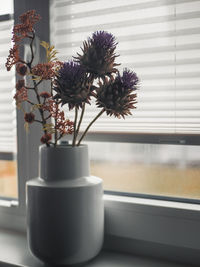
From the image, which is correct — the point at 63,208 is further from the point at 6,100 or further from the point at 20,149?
the point at 6,100

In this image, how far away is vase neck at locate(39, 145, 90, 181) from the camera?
2.80ft

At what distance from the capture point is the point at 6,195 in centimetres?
132

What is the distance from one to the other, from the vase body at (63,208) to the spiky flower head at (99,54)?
0.22 meters

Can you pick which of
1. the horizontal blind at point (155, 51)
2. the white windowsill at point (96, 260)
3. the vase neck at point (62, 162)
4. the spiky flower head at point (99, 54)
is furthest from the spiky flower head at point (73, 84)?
the white windowsill at point (96, 260)

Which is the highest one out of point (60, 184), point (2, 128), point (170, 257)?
point (2, 128)

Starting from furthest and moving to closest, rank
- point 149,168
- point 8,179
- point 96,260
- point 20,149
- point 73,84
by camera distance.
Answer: point 8,179, point 20,149, point 149,168, point 96,260, point 73,84

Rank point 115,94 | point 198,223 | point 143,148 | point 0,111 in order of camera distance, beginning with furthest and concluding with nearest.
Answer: point 0,111 < point 143,148 < point 198,223 < point 115,94

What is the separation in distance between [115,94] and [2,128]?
0.64 meters

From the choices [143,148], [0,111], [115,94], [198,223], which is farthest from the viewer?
[0,111]

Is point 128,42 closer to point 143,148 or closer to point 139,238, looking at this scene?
point 143,148

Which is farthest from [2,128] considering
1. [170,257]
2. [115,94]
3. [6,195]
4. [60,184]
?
[170,257]

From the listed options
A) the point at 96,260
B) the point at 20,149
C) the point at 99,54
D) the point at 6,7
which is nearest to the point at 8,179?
the point at 20,149

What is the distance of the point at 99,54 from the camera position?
0.79 meters

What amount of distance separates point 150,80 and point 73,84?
301 mm
